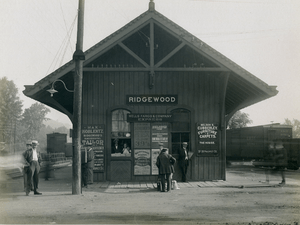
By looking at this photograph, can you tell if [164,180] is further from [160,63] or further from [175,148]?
[160,63]

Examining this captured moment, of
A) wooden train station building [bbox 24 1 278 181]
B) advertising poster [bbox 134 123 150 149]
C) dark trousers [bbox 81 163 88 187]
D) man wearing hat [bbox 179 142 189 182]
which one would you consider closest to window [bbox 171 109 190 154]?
wooden train station building [bbox 24 1 278 181]

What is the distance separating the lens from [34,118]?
343ft

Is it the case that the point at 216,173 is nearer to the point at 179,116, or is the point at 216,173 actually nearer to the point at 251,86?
the point at 179,116

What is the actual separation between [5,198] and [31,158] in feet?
5.28

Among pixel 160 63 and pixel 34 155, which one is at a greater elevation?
pixel 160 63

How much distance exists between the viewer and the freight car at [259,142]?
940 inches

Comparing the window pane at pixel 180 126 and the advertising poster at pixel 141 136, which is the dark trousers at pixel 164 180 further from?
the window pane at pixel 180 126

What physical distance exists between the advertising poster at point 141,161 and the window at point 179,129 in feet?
3.83

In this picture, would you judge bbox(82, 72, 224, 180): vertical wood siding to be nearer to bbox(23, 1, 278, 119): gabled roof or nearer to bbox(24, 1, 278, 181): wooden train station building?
bbox(24, 1, 278, 181): wooden train station building

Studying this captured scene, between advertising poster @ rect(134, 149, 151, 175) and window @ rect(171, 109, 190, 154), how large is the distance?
1.17 m

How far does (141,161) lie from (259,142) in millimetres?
15395

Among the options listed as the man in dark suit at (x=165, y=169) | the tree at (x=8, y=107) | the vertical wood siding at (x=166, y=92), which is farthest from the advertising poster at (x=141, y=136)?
the tree at (x=8, y=107)

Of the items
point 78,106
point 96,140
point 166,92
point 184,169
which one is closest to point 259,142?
point 184,169

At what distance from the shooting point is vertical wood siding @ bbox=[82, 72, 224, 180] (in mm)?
14992
